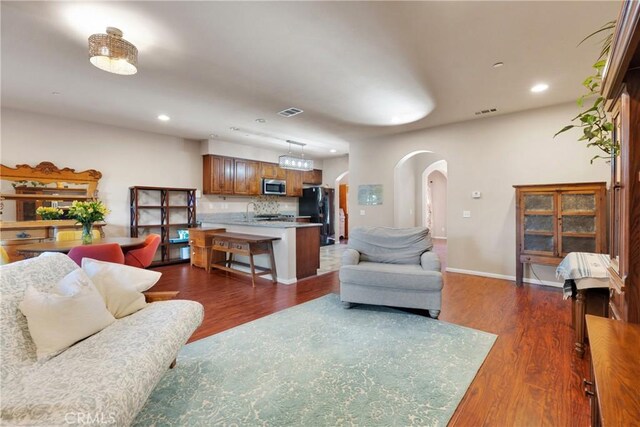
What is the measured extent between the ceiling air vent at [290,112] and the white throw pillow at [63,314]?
3301mm

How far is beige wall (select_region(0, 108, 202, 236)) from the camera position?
4473 millimetres

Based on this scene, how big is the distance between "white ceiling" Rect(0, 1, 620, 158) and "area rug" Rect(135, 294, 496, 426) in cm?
253

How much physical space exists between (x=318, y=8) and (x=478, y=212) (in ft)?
13.2

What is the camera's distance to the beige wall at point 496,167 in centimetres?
407

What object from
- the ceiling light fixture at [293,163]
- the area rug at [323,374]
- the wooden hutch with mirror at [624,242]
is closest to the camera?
the wooden hutch with mirror at [624,242]

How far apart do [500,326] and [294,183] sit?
6351 millimetres

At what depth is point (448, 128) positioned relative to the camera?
5.08 metres

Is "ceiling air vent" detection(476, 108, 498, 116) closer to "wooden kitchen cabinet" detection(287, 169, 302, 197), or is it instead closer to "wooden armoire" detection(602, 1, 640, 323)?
"wooden armoire" detection(602, 1, 640, 323)

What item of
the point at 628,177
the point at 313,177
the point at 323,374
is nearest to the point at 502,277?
the point at 323,374

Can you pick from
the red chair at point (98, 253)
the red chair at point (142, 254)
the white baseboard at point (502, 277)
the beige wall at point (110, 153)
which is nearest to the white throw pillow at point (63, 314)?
the red chair at point (98, 253)

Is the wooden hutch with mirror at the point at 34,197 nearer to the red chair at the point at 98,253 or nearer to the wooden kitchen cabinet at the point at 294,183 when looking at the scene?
the red chair at the point at 98,253

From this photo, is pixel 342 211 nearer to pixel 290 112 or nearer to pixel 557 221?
pixel 290 112

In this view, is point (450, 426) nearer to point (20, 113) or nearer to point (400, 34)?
point (400, 34)

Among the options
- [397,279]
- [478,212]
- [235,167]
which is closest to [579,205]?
[478,212]
